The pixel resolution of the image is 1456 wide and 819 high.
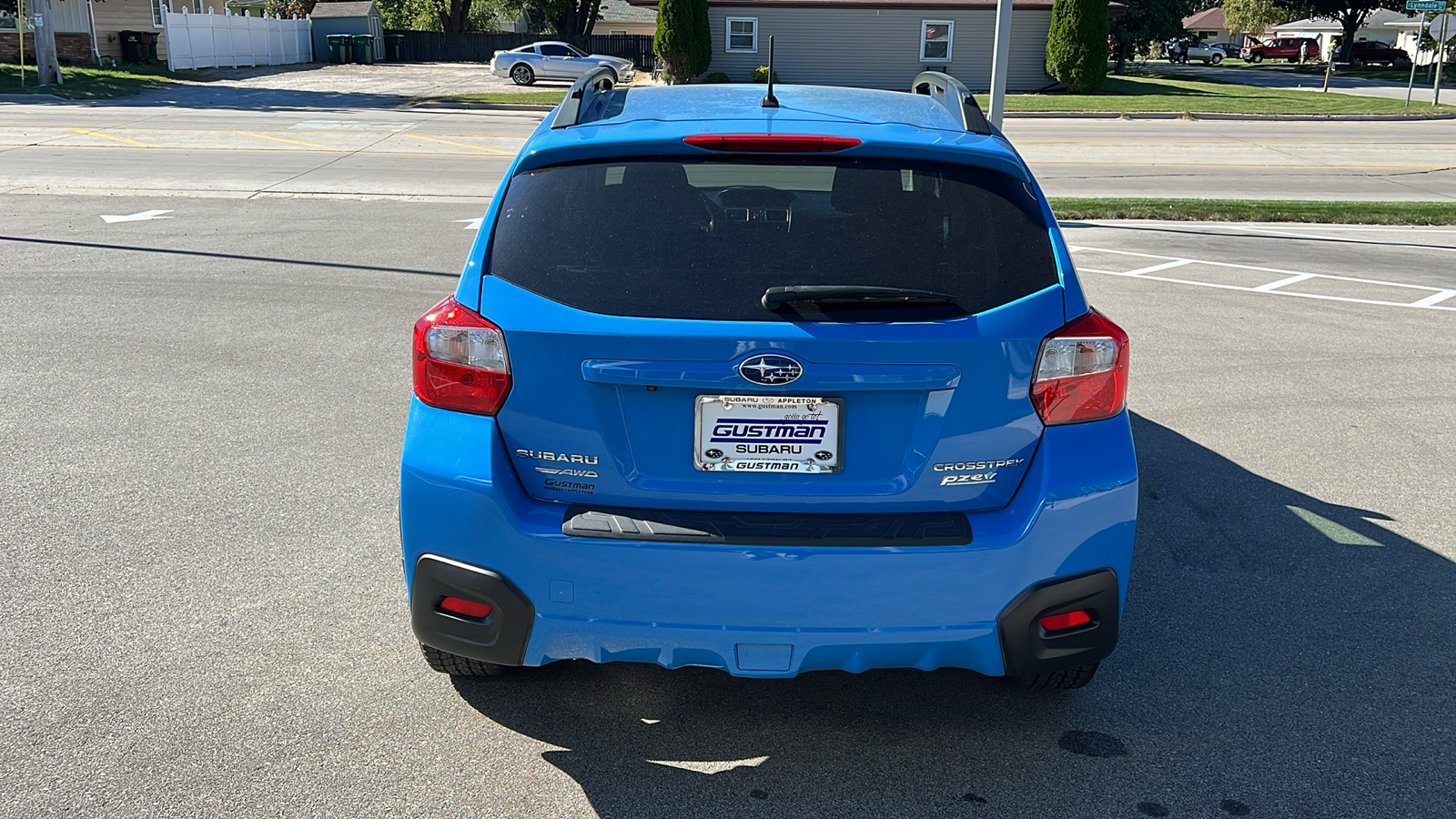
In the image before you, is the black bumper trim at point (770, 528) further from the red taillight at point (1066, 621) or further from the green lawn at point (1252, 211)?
the green lawn at point (1252, 211)

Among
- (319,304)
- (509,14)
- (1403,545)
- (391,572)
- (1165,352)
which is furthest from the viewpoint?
(509,14)

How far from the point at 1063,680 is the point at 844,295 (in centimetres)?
143

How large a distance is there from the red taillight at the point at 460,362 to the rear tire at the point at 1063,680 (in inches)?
68.8

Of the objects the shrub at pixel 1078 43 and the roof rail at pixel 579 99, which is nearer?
the roof rail at pixel 579 99

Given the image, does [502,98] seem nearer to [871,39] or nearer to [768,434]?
[871,39]

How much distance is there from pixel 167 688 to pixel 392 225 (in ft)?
32.6

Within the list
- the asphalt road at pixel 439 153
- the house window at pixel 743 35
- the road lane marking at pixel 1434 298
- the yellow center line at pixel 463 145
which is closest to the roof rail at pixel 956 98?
the road lane marking at pixel 1434 298

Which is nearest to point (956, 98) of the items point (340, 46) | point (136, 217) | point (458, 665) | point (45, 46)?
point (458, 665)

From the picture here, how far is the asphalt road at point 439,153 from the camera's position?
661 inches

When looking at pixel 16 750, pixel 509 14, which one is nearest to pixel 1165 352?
pixel 16 750

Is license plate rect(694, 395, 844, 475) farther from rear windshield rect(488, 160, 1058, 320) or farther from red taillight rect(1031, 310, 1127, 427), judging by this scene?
red taillight rect(1031, 310, 1127, 427)

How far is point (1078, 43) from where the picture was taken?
38219 mm

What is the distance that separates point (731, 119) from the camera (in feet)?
11.3

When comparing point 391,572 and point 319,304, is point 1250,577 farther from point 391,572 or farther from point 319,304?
point 319,304
